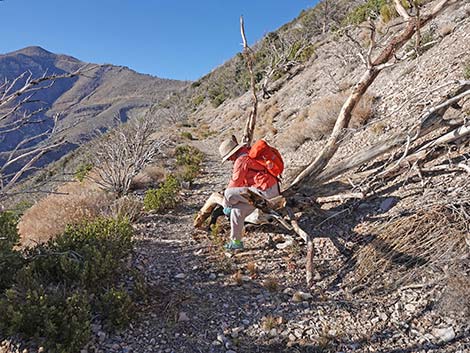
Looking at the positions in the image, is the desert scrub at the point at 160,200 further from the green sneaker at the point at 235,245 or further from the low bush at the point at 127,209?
the green sneaker at the point at 235,245

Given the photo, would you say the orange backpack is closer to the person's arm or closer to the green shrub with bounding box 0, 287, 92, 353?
the person's arm

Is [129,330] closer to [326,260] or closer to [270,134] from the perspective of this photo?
[326,260]

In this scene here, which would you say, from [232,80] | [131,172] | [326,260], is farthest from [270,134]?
[232,80]

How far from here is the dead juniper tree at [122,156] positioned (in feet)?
26.0

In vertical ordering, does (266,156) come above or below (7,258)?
below

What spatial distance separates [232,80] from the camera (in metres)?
35.7

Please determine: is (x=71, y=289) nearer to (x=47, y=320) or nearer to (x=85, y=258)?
(x=85, y=258)

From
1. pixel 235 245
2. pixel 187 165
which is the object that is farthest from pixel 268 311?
pixel 187 165

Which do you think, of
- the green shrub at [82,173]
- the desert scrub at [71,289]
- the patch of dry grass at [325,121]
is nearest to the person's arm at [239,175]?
the desert scrub at [71,289]

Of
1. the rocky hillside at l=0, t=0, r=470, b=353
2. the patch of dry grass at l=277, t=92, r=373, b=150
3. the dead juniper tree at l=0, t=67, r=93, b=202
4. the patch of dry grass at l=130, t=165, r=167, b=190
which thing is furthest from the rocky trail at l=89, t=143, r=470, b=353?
the patch of dry grass at l=130, t=165, r=167, b=190

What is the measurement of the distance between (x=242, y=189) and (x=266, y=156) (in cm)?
55

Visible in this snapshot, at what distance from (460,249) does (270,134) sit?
399 inches

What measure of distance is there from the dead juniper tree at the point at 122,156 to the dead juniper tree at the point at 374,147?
9.37 feet

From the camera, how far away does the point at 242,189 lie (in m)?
4.84
